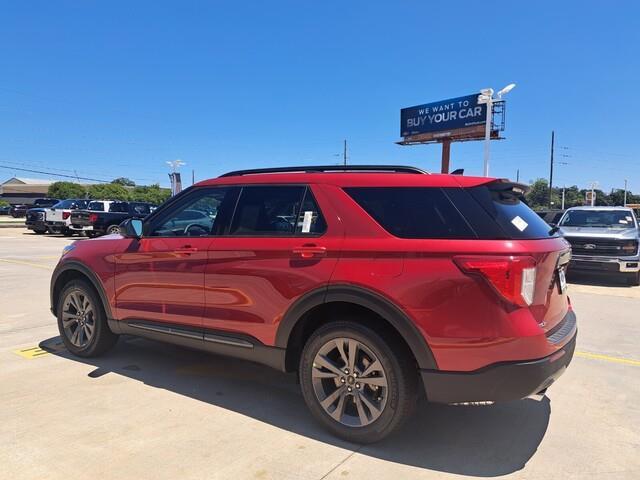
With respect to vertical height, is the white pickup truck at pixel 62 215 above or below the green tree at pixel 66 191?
below

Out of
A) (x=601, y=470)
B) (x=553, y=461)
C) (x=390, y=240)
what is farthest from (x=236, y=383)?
(x=601, y=470)

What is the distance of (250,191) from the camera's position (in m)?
3.85

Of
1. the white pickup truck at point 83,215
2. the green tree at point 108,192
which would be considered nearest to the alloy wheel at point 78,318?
the white pickup truck at point 83,215

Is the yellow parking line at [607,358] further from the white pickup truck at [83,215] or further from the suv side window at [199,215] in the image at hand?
the white pickup truck at [83,215]

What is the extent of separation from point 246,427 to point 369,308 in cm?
128

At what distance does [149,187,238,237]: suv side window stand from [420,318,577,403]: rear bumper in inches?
79.9

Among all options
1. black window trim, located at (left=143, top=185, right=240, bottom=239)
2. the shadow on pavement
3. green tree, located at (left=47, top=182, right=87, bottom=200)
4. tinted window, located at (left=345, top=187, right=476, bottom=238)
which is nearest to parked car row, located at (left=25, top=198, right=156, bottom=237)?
the shadow on pavement

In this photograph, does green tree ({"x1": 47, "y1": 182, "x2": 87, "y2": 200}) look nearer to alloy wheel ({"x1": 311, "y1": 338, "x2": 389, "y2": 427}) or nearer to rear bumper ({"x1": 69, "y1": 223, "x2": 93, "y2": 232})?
rear bumper ({"x1": 69, "y1": 223, "x2": 93, "y2": 232})

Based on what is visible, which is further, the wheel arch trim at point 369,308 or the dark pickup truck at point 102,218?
the dark pickup truck at point 102,218

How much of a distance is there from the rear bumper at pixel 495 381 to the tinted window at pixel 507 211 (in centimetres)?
76

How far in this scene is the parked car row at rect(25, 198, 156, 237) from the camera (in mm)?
21438

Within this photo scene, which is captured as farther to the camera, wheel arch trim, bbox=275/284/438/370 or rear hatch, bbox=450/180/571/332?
wheel arch trim, bbox=275/284/438/370

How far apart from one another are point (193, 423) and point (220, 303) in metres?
0.89

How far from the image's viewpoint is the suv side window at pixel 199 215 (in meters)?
3.92
